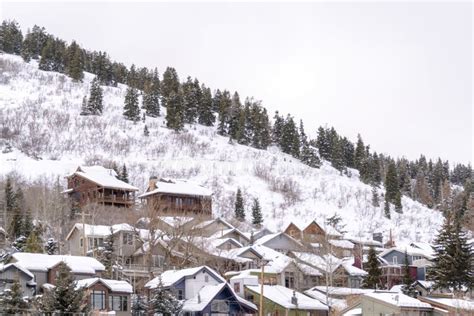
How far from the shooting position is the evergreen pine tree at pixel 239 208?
9048 cm

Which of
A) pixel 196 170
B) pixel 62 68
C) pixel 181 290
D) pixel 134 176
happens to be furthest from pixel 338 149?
pixel 181 290

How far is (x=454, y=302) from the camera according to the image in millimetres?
56406

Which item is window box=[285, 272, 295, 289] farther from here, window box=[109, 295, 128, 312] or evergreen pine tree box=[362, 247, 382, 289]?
window box=[109, 295, 128, 312]

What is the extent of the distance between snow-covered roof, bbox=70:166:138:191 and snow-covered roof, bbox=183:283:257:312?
30.4 metres

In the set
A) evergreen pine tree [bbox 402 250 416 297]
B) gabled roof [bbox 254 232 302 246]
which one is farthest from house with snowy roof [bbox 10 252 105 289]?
evergreen pine tree [bbox 402 250 416 297]

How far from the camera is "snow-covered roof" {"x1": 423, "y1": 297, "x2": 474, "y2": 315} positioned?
53794 millimetres

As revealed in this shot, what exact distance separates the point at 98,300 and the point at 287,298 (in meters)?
16.1

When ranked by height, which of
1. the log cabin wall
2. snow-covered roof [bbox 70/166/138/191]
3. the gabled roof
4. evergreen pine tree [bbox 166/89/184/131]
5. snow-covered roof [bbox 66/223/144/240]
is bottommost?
the gabled roof

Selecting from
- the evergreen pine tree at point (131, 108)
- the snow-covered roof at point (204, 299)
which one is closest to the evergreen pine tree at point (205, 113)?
the evergreen pine tree at point (131, 108)

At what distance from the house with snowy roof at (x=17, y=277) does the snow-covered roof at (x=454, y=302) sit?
28837 mm

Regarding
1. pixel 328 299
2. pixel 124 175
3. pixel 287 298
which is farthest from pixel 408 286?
pixel 124 175

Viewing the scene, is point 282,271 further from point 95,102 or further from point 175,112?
point 95,102

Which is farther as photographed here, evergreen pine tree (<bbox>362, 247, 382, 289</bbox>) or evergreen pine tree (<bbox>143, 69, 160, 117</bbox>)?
evergreen pine tree (<bbox>143, 69, 160, 117</bbox>)

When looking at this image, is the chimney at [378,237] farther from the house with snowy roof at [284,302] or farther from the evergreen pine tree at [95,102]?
the evergreen pine tree at [95,102]
